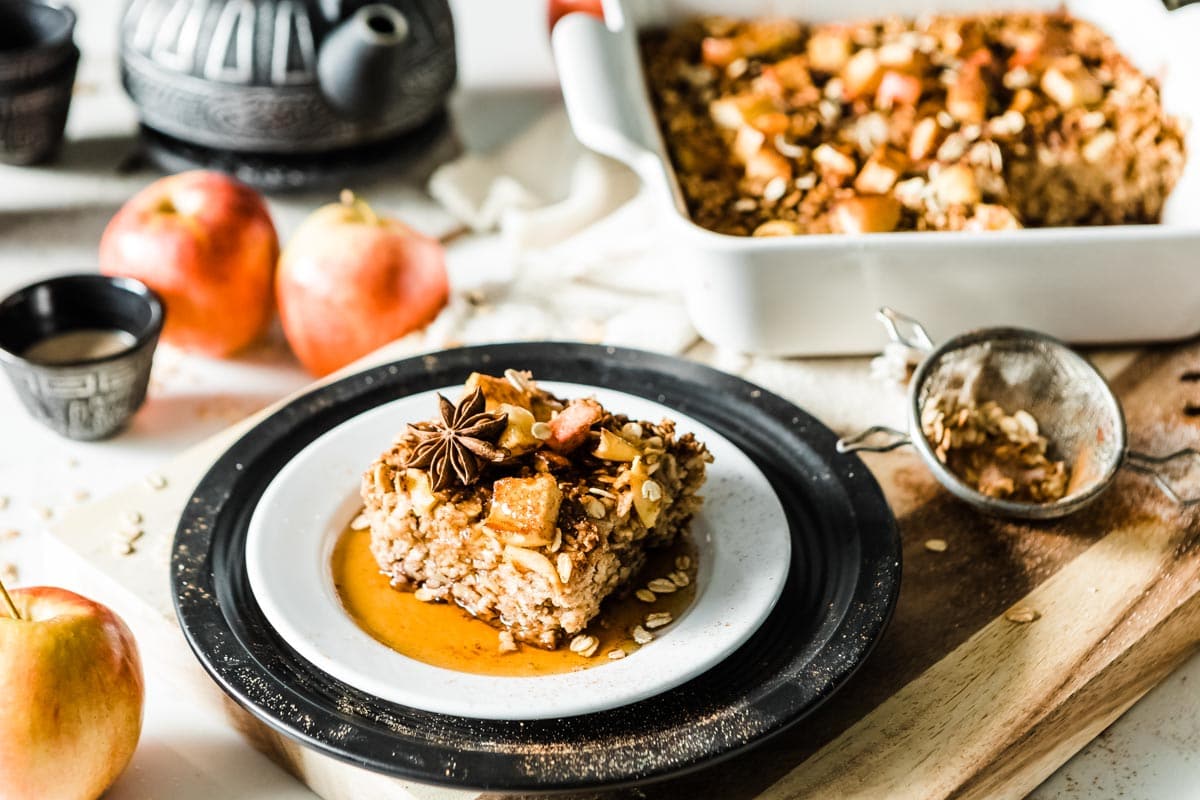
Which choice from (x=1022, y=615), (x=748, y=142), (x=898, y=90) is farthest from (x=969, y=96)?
(x=1022, y=615)

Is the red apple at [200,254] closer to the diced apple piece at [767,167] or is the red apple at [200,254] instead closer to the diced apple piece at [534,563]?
the diced apple piece at [767,167]

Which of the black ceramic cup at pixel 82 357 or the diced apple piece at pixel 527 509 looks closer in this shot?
the diced apple piece at pixel 527 509

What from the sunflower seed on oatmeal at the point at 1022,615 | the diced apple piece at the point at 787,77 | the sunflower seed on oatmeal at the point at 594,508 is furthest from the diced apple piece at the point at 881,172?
the sunflower seed on oatmeal at the point at 594,508

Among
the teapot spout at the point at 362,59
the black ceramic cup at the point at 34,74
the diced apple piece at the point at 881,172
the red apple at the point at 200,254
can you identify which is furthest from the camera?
the black ceramic cup at the point at 34,74

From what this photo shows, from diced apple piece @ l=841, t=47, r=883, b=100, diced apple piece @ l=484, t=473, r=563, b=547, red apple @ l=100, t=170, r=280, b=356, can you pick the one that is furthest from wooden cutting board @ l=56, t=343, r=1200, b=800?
diced apple piece @ l=841, t=47, r=883, b=100

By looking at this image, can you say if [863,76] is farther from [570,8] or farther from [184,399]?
[184,399]

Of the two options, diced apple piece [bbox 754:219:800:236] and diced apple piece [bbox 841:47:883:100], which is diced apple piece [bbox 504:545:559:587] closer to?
diced apple piece [bbox 754:219:800:236]
